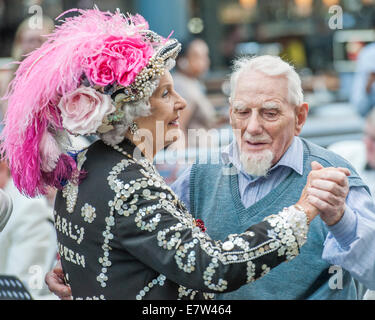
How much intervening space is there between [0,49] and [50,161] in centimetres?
620

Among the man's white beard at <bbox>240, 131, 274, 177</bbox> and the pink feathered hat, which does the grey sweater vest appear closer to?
the man's white beard at <bbox>240, 131, 274, 177</bbox>

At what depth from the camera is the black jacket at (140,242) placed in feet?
5.56

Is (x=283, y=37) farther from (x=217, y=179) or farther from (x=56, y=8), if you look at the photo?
(x=217, y=179)

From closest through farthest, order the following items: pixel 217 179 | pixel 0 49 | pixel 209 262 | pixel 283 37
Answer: pixel 209 262, pixel 217 179, pixel 0 49, pixel 283 37

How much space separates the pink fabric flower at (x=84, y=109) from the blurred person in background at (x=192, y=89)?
127 inches

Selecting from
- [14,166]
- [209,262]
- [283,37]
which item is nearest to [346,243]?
[209,262]

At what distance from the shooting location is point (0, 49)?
7.54 meters

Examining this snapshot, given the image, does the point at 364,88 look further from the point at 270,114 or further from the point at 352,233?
the point at 352,233

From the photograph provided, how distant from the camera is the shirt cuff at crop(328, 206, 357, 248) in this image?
1.90m

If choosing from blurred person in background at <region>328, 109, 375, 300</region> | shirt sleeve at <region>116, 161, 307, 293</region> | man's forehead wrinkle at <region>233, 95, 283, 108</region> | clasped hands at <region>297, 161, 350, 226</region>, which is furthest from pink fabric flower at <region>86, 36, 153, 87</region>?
blurred person in background at <region>328, 109, 375, 300</region>

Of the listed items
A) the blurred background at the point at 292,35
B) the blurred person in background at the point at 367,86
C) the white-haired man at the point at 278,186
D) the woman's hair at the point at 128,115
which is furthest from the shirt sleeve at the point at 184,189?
the blurred background at the point at 292,35

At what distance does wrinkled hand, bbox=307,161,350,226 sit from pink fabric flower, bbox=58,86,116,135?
26.5 inches

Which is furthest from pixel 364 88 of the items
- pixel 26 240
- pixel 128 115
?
pixel 128 115

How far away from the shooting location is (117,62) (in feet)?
5.79
